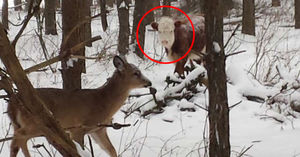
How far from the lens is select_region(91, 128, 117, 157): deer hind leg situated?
3627mm

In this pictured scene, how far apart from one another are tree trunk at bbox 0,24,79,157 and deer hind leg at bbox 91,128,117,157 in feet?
A: 6.87

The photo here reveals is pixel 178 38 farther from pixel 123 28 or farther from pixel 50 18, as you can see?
pixel 50 18

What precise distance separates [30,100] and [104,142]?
7.48 ft

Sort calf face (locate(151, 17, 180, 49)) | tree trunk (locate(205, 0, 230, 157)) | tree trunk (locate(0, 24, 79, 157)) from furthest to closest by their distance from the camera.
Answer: calf face (locate(151, 17, 180, 49)) → tree trunk (locate(205, 0, 230, 157)) → tree trunk (locate(0, 24, 79, 157))

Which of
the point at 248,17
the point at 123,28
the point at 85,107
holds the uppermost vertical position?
the point at 248,17

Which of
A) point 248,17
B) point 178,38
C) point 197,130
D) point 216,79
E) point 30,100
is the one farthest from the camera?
point 248,17

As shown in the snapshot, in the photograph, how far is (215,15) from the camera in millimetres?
2260

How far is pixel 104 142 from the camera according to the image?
3.69 metres

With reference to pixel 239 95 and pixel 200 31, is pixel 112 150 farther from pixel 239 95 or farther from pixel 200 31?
pixel 200 31

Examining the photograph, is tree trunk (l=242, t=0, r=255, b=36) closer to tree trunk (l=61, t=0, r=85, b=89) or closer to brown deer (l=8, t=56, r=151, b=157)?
brown deer (l=8, t=56, r=151, b=157)

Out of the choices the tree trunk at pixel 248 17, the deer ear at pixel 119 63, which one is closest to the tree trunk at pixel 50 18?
the tree trunk at pixel 248 17

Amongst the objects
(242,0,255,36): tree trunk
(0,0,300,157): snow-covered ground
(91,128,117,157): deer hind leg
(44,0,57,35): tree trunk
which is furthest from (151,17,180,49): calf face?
(44,0,57,35): tree trunk

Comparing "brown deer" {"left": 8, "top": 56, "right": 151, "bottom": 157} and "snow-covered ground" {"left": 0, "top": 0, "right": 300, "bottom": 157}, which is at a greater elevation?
"brown deer" {"left": 8, "top": 56, "right": 151, "bottom": 157}

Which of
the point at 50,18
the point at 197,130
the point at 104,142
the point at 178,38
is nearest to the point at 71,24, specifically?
the point at 104,142
